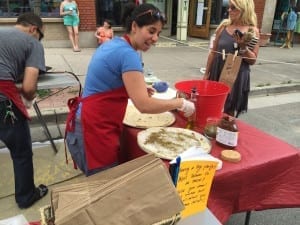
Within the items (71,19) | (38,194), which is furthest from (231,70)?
(71,19)

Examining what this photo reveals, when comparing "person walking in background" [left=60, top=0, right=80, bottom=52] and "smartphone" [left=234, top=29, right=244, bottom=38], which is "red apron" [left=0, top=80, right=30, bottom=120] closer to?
"smartphone" [left=234, top=29, right=244, bottom=38]

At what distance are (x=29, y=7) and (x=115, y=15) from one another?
8.44 feet

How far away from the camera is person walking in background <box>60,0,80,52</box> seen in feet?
27.2

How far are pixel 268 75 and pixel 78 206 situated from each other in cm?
701

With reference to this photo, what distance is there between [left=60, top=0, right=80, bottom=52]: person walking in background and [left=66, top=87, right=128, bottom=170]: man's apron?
7.21 m

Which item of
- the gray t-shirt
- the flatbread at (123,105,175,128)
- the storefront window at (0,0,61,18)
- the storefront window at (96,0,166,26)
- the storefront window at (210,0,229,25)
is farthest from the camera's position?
the storefront window at (210,0,229,25)

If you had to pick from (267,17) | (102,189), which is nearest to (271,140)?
(102,189)

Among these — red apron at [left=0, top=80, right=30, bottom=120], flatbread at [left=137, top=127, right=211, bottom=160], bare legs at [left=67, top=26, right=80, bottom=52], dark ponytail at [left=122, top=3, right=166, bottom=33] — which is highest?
dark ponytail at [left=122, top=3, right=166, bottom=33]

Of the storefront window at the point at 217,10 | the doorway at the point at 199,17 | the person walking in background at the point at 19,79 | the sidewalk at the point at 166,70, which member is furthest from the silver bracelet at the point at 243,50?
the storefront window at the point at 217,10

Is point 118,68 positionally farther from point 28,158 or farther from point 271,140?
point 28,158

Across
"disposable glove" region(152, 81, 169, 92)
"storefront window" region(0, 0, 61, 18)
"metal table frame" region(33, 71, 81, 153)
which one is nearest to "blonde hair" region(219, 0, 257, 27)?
"disposable glove" region(152, 81, 169, 92)

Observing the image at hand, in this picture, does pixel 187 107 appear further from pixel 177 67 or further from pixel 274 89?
pixel 177 67

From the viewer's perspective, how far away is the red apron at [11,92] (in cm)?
222

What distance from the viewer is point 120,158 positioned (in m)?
2.04
